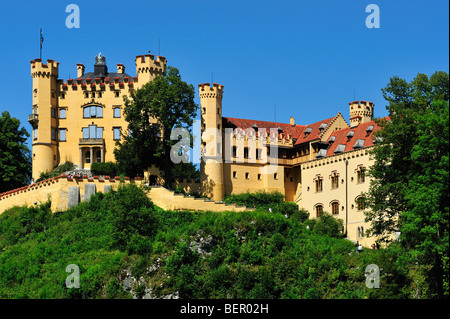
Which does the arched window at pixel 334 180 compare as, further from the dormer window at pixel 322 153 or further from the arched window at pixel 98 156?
the arched window at pixel 98 156

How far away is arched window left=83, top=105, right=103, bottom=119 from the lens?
94.9 m

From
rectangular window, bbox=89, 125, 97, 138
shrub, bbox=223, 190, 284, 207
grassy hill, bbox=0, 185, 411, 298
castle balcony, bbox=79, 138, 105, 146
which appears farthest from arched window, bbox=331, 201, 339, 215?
rectangular window, bbox=89, 125, 97, 138

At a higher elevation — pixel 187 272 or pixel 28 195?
pixel 28 195

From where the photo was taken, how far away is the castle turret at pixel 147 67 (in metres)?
92.8

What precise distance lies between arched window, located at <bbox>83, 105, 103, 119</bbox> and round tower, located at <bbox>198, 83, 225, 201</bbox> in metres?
10.7

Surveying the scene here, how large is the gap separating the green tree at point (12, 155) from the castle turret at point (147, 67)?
1351cm

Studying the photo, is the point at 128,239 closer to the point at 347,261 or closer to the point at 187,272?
the point at 187,272

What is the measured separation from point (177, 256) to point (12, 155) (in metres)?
28.8

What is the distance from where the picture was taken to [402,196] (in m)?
67.6

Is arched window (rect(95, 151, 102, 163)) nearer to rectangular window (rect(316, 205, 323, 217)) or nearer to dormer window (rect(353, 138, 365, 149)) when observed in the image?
rectangular window (rect(316, 205, 323, 217))

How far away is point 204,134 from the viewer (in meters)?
92.4

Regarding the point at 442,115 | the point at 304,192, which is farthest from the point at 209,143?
the point at 442,115

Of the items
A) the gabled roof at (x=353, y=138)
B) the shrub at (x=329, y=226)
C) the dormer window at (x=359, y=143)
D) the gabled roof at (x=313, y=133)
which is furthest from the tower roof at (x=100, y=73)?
the shrub at (x=329, y=226)
